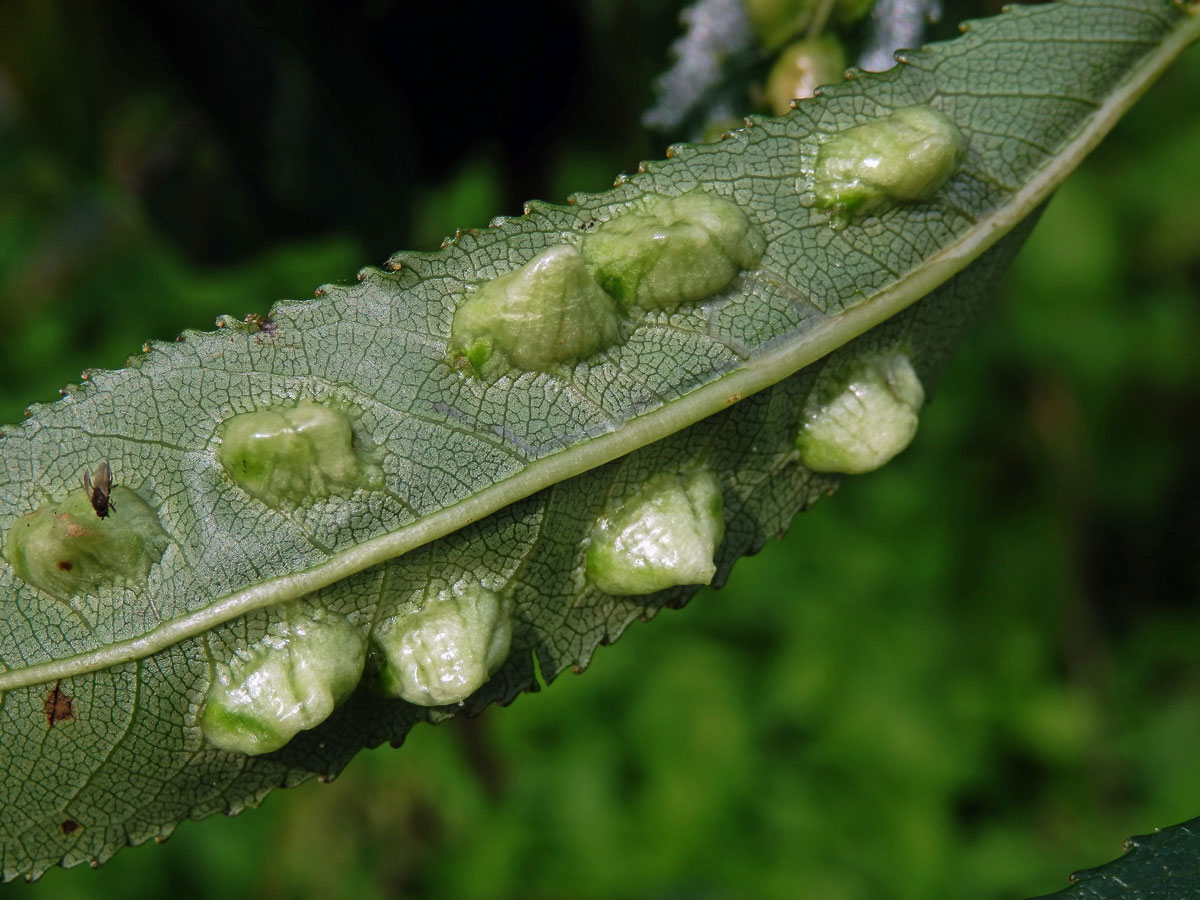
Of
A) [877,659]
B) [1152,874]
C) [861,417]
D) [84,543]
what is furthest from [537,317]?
[877,659]

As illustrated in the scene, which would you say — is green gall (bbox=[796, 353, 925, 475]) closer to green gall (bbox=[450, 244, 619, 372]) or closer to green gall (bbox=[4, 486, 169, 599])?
green gall (bbox=[450, 244, 619, 372])

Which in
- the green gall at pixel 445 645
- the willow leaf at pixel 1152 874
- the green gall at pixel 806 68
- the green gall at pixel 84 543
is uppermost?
the green gall at pixel 806 68

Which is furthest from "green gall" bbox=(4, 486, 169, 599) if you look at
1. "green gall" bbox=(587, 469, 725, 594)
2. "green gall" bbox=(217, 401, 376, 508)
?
"green gall" bbox=(587, 469, 725, 594)

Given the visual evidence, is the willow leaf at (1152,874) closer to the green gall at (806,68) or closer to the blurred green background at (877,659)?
the green gall at (806,68)

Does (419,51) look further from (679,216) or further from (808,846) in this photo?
(808,846)

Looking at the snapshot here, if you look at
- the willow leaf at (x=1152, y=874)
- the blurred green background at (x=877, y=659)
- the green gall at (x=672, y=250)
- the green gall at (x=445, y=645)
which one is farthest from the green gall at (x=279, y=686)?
the blurred green background at (x=877, y=659)

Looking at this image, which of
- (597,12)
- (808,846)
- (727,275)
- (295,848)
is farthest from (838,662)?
(727,275)

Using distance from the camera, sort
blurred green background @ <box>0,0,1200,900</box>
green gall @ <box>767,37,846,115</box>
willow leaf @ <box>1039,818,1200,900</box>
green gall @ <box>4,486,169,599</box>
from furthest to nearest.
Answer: blurred green background @ <box>0,0,1200,900</box>, green gall @ <box>767,37,846,115</box>, green gall @ <box>4,486,169,599</box>, willow leaf @ <box>1039,818,1200,900</box>
